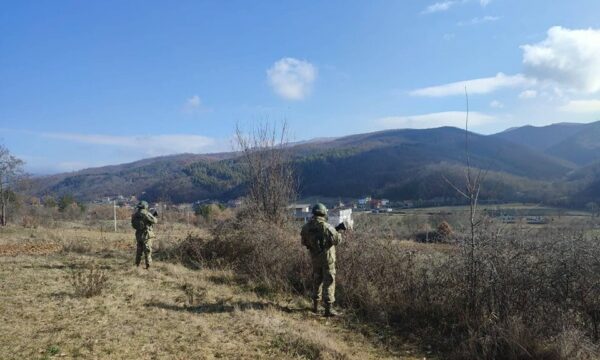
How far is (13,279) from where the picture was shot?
916cm

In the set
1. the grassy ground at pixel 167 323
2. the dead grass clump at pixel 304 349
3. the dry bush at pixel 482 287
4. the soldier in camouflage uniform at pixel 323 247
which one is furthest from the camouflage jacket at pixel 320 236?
the dead grass clump at pixel 304 349

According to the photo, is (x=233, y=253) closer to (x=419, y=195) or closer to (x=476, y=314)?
(x=476, y=314)

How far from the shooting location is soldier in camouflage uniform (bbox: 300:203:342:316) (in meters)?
7.44

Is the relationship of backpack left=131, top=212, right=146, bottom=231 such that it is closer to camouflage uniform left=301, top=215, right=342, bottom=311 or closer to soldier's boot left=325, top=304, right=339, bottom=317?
camouflage uniform left=301, top=215, right=342, bottom=311

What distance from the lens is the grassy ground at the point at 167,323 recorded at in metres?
5.59

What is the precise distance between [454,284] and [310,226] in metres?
2.67

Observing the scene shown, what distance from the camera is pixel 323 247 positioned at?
750 cm

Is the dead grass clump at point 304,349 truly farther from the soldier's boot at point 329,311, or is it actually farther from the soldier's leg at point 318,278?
the soldier's leg at point 318,278

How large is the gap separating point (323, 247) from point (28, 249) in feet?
38.9

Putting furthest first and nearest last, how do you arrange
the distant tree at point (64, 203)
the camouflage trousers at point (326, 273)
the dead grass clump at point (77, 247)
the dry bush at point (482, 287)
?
the distant tree at point (64, 203)
the dead grass clump at point (77, 247)
the camouflage trousers at point (326, 273)
the dry bush at point (482, 287)

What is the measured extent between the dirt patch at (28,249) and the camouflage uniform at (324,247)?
1000 centimetres

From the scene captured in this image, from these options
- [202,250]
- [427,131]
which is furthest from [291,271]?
[427,131]

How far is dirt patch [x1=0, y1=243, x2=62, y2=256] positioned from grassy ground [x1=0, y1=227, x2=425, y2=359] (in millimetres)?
3471

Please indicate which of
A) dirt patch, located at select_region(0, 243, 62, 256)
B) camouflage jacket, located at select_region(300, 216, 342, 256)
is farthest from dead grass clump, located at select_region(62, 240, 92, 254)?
camouflage jacket, located at select_region(300, 216, 342, 256)
